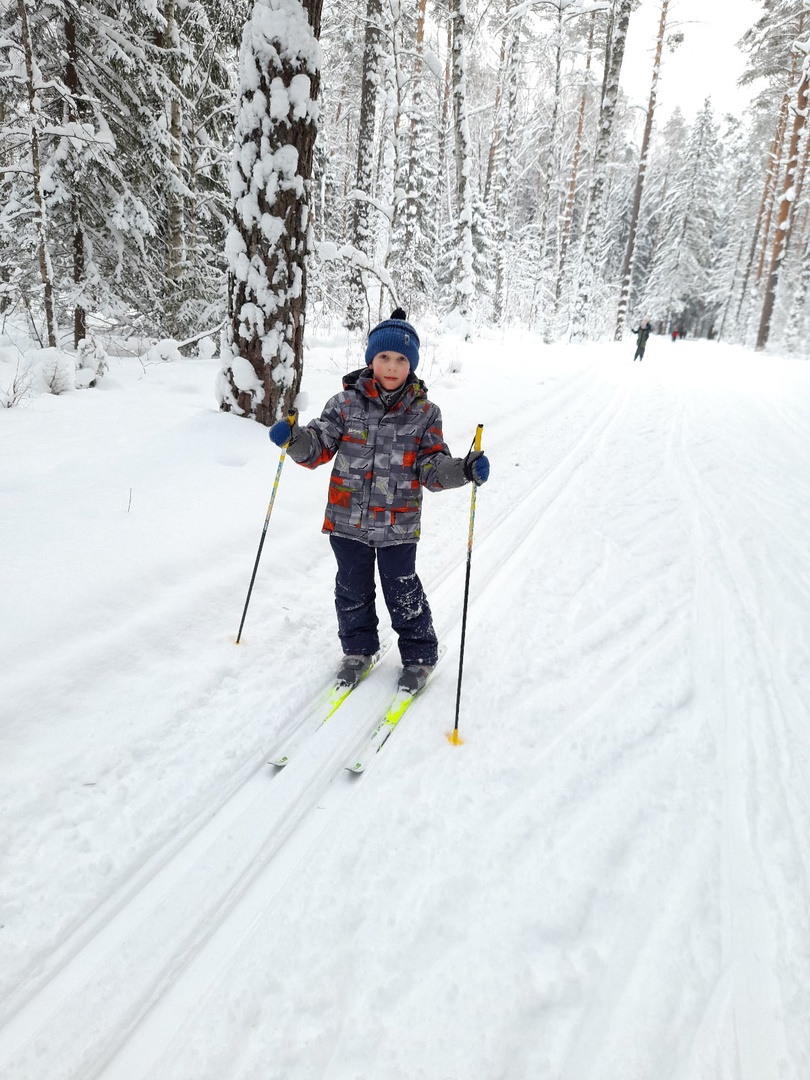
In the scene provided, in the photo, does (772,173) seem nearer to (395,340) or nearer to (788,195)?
(788,195)

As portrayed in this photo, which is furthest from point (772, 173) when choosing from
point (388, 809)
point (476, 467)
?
point (388, 809)

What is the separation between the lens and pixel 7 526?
3408mm

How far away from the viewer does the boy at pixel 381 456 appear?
262 centimetres

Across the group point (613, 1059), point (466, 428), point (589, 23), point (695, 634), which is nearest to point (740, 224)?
point (589, 23)

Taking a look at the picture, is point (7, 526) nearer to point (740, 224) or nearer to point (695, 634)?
point (695, 634)

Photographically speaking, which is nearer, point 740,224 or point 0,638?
point 0,638

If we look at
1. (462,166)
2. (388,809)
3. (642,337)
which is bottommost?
(388,809)

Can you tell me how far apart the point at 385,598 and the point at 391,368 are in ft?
3.90

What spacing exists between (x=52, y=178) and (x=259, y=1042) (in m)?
9.79

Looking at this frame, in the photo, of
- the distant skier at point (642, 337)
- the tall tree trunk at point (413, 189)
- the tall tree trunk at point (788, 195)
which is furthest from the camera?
the tall tree trunk at point (788, 195)

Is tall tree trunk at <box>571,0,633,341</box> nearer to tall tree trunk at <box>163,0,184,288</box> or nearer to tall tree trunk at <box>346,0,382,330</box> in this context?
tall tree trunk at <box>346,0,382,330</box>

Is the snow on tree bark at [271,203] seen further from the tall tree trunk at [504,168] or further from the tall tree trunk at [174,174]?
the tall tree trunk at [504,168]

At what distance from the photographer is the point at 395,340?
8.27 feet

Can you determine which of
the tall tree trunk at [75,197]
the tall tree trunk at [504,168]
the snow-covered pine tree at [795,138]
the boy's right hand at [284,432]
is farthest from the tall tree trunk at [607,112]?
the boy's right hand at [284,432]
